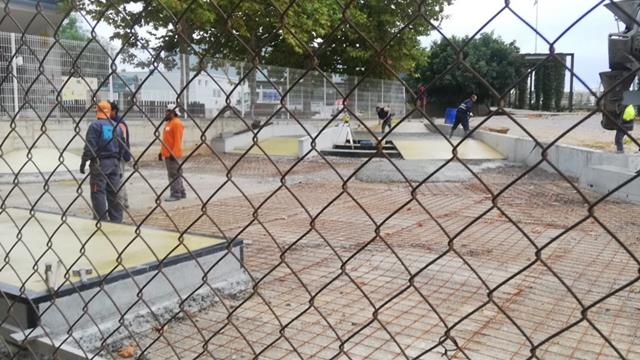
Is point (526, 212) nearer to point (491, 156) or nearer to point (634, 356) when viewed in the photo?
point (634, 356)

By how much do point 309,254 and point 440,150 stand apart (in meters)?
12.5

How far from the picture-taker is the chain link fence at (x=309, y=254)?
1.77 m

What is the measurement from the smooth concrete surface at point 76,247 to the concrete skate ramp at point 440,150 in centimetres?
1111

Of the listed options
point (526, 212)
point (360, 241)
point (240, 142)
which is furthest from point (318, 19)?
point (360, 241)

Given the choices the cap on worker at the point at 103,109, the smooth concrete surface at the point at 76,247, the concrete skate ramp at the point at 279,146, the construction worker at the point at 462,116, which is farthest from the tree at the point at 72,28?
the concrete skate ramp at the point at 279,146

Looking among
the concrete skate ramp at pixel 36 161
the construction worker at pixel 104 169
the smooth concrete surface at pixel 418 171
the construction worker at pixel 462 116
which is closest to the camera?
the construction worker at pixel 462 116

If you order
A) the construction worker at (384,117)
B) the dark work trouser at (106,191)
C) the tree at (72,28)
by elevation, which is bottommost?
the dark work trouser at (106,191)

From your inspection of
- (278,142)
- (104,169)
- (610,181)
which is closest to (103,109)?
(104,169)

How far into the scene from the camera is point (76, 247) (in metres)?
4.10

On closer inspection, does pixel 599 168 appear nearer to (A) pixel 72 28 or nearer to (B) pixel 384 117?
(B) pixel 384 117

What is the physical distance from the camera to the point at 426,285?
4.64 m

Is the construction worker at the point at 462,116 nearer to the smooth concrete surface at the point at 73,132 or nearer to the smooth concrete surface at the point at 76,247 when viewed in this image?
the smooth concrete surface at the point at 76,247

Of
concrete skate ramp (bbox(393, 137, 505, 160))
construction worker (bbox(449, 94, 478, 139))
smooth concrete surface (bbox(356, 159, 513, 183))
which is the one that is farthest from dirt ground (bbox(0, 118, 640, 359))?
concrete skate ramp (bbox(393, 137, 505, 160))

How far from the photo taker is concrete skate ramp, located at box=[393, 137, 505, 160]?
15930 mm
